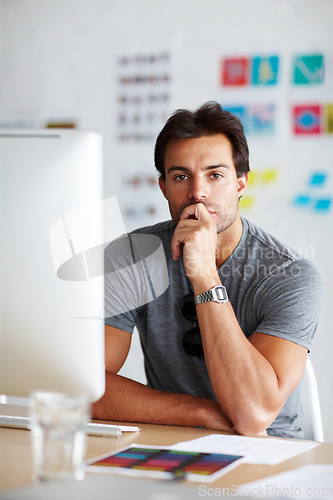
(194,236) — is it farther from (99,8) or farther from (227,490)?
(99,8)

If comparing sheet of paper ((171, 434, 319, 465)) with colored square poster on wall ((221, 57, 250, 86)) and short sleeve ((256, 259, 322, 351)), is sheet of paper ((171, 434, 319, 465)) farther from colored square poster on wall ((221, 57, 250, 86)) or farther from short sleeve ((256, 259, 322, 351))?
colored square poster on wall ((221, 57, 250, 86))

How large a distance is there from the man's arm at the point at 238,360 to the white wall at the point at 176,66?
119 centimetres

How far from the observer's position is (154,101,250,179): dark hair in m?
1.63

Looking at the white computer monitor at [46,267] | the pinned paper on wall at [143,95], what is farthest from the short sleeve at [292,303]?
the pinned paper on wall at [143,95]

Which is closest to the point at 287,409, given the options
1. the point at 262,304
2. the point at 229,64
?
the point at 262,304

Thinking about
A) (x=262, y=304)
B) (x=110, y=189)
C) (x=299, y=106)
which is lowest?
(x=262, y=304)

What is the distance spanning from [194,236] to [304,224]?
1.19 metres

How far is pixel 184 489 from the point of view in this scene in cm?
61

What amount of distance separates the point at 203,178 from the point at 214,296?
403mm

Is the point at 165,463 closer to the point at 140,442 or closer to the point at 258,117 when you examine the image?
the point at 140,442

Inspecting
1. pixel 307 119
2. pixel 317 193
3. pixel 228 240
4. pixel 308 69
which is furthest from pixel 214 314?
pixel 308 69

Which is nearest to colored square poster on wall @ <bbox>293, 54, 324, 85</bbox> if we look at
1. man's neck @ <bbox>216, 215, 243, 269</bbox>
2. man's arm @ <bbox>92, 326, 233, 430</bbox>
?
man's neck @ <bbox>216, 215, 243, 269</bbox>

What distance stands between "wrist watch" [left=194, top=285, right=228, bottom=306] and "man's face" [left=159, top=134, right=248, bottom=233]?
26 centimetres

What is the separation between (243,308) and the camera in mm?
1490
